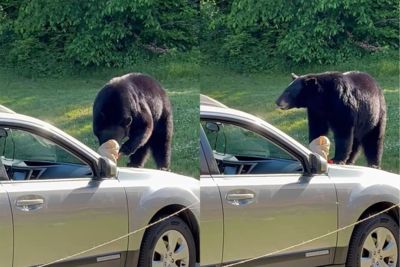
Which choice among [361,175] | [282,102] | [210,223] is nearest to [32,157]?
[210,223]

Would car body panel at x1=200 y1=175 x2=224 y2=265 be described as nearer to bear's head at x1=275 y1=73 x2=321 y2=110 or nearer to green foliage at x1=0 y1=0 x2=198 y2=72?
bear's head at x1=275 y1=73 x2=321 y2=110

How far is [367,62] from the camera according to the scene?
18.1 feet

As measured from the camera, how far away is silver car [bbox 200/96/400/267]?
15.6 feet

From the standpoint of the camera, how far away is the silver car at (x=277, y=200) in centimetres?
476

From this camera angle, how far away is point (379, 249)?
566cm

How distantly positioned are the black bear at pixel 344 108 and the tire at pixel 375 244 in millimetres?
401

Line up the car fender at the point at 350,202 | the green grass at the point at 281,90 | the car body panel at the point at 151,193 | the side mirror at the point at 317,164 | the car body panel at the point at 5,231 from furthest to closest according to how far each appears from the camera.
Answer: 1. the car fender at the point at 350,202
2. the side mirror at the point at 317,164
3. the car body panel at the point at 151,193
4. the green grass at the point at 281,90
5. the car body panel at the point at 5,231

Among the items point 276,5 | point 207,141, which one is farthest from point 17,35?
point 276,5

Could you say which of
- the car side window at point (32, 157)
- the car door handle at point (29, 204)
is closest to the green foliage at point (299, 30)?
the car side window at point (32, 157)

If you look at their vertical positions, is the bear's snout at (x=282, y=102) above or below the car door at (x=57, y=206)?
above

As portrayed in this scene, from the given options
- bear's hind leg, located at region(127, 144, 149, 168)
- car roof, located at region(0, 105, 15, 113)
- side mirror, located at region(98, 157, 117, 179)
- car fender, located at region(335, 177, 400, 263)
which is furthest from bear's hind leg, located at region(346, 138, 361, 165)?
car roof, located at region(0, 105, 15, 113)

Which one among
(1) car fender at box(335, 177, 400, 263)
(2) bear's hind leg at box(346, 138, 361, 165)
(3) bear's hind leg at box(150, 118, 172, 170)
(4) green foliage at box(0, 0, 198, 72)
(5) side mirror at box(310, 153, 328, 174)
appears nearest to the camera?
(4) green foliage at box(0, 0, 198, 72)

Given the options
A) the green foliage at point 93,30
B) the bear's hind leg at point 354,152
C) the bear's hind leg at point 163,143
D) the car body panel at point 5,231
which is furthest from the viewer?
the bear's hind leg at point 354,152

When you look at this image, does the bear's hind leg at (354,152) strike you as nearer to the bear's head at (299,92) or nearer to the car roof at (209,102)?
the bear's head at (299,92)
